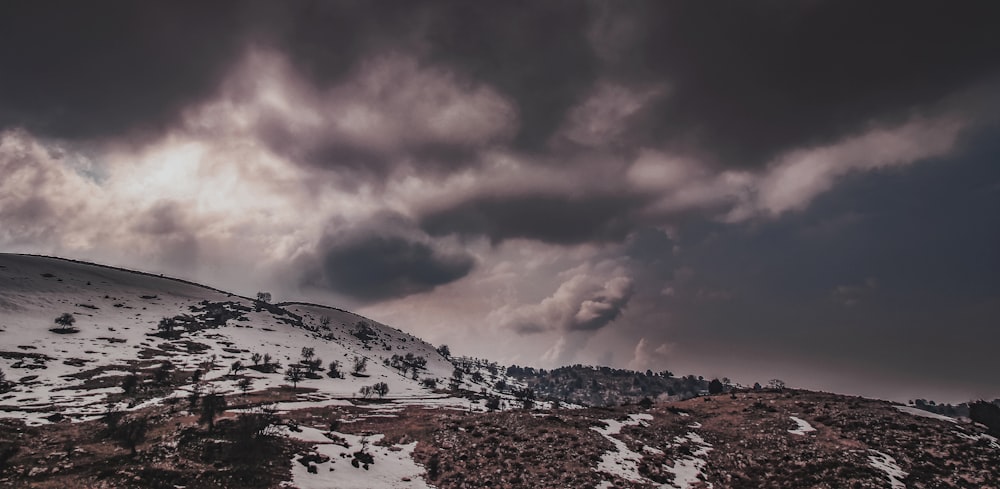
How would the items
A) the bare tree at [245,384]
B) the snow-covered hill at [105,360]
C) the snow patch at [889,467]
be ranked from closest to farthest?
the snow patch at [889,467] → the snow-covered hill at [105,360] → the bare tree at [245,384]

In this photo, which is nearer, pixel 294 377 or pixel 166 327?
pixel 294 377

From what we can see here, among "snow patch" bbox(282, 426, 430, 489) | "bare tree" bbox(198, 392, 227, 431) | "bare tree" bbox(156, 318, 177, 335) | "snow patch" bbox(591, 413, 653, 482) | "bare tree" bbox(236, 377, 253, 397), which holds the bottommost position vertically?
"bare tree" bbox(236, 377, 253, 397)

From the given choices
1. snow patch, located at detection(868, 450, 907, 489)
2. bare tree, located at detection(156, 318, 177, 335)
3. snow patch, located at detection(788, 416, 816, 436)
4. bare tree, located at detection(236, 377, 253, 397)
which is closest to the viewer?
snow patch, located at detection(868, 450, 907, 489)

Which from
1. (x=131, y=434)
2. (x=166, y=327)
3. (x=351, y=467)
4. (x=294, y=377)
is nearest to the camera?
(x=351, y=467)

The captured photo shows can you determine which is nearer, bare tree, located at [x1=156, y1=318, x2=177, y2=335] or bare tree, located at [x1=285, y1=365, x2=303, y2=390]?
bare tree, located at [x1=285, y1=365, x2=303, y2=390]

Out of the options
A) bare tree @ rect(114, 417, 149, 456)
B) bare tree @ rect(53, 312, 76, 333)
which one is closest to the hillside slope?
bare tree @ rect(114, 417, 149, 456)

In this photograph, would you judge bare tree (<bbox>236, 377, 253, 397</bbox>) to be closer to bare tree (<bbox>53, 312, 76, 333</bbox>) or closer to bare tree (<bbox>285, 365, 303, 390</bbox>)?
bare tree (<bbox>285, 365, 303, 390</bbox>)

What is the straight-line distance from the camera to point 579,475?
40.6m

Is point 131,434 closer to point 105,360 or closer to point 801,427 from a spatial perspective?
point 801,427

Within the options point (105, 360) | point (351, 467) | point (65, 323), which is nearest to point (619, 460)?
point (351, 467)

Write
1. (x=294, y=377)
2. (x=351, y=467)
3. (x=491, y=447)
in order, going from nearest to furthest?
(x=351, y=467) → (x=491, y=447) → (x=294, y=377)

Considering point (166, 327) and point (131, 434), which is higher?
point (166, 327)

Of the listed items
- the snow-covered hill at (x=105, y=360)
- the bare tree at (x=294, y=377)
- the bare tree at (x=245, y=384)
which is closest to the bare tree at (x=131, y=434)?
the snow-covered hill at (x=105, y=360)

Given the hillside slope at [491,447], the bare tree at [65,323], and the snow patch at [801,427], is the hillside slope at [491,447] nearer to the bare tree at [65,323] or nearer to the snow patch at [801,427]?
the snow patch at [801,427]
